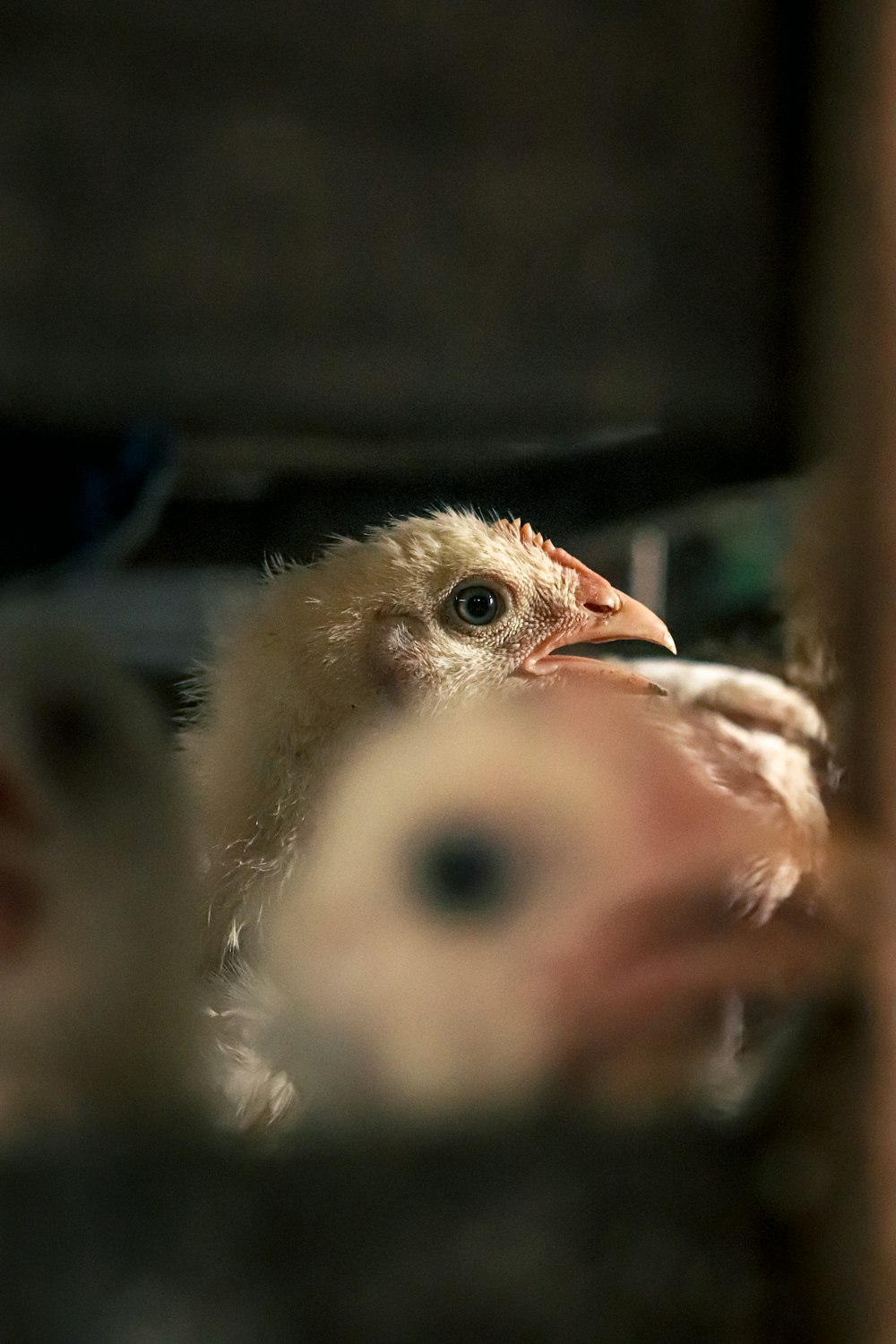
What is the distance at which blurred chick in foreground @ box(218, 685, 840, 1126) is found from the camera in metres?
0.33

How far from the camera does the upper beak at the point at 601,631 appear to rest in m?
0.31

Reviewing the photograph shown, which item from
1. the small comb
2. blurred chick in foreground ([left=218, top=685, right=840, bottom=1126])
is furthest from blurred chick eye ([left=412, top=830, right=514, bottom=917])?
the small comb

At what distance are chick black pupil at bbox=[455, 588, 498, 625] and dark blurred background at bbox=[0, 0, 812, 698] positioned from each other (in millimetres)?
63

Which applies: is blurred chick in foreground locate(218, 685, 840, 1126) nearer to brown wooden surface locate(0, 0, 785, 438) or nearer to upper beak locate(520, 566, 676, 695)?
upper beak locate(520, 566, 676, 695)

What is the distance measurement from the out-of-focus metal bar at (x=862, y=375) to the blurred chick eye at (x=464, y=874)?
0.12 m

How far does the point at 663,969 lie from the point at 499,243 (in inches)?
10.6

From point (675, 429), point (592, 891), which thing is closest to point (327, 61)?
point (675, 429)

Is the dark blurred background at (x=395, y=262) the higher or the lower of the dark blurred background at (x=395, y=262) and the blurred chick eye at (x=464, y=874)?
the higher

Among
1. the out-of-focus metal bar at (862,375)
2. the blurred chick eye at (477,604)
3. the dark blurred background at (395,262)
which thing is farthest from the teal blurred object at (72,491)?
the out-of-focus metal bar at (862,375)

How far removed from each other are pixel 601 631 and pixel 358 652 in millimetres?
73

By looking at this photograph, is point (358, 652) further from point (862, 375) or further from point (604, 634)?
point (862, 375)

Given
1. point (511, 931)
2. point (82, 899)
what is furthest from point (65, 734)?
point (511, 931)

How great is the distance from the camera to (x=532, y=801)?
364mm

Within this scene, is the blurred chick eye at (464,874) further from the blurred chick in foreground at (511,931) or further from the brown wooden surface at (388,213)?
the brown wooden surface at (388,213)
